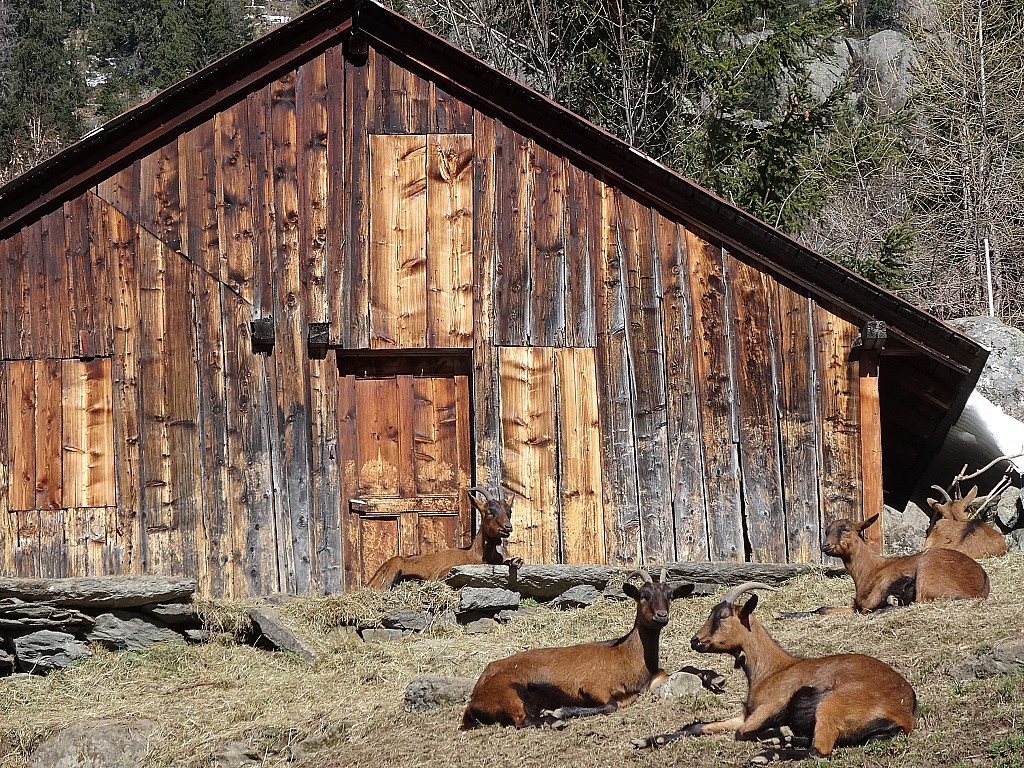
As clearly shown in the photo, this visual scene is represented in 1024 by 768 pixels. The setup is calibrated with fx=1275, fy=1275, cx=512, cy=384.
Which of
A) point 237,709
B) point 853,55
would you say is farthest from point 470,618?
point 853,55

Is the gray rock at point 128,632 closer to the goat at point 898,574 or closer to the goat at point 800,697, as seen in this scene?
the goat at point 898,574

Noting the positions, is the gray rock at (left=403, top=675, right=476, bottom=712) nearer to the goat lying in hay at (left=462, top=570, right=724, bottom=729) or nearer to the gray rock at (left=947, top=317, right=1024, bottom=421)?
the goat lying in hay at (left=462, top=570, right=724, bottom=729)

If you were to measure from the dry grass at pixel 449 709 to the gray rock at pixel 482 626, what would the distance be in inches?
8.2

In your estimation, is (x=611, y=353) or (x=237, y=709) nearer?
(x=237, y=709)

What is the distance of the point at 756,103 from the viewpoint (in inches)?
1316

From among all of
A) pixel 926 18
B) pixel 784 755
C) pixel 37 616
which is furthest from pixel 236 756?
pixel 926 18

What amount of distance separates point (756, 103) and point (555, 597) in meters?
24.0

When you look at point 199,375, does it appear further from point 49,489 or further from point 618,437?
point 618,437

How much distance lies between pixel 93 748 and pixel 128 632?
9.19 feet

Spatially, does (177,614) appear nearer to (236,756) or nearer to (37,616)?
(37,616)

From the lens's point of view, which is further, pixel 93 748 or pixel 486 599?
pixel 486 599

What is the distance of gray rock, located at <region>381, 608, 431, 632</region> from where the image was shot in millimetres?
11625

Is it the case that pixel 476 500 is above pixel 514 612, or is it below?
above

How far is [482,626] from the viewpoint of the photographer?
1190 centimetres
